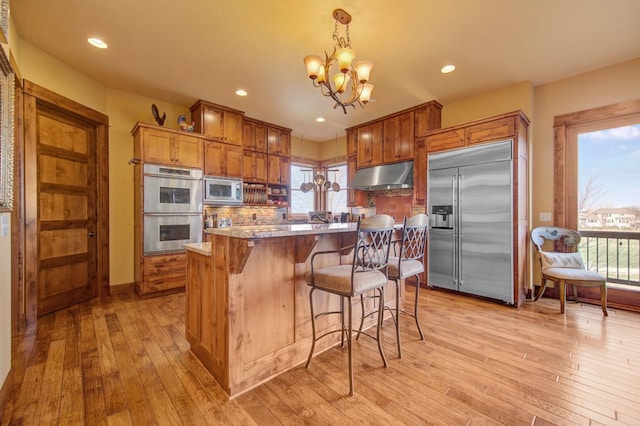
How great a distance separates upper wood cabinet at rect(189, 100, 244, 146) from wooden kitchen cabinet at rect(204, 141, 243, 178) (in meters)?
0.12

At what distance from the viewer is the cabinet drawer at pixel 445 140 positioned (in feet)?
12.9

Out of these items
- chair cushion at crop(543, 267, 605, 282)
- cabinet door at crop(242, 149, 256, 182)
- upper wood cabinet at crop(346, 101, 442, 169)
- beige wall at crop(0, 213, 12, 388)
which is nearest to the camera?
beige wall at crop(0, 213, 12, 388)

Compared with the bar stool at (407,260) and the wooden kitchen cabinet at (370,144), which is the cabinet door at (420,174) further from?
the bar stool at (407,260)

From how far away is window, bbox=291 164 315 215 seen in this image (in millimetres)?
6723

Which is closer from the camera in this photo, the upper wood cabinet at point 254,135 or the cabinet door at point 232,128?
the cabinet door at point 232,128

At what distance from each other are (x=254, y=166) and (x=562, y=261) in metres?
5.13

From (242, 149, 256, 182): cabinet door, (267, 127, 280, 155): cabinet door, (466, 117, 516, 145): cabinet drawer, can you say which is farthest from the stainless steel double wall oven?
(466, 117, 516, 145): cabinet drawer

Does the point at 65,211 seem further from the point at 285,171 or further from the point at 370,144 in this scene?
the point at 370,144

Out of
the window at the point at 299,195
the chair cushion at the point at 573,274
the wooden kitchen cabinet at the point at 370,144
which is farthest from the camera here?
the window at the point at 299,195

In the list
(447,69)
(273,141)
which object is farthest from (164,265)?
(447,69)

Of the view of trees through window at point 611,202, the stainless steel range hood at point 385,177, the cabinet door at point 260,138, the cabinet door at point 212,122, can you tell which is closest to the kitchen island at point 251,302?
the stainless steel range hood at point 385,177

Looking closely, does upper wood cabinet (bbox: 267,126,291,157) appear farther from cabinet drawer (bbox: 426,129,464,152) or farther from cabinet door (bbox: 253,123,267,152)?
cabinet drawer (bbox: 426,129,464,152)

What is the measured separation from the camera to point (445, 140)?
4.09 metres

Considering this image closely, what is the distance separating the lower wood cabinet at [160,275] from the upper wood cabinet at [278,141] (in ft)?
9.17
